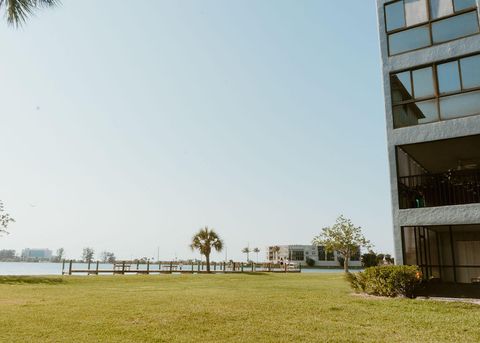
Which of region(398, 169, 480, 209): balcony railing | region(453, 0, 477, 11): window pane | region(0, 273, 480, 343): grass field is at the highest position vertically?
region(453, 0, 477, 11): window pane

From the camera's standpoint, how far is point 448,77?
1459cm

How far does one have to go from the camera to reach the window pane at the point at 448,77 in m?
14.4

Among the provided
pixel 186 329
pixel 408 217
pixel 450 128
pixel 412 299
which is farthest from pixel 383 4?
pixel 186 329

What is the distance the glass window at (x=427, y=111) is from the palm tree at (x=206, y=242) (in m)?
36.1

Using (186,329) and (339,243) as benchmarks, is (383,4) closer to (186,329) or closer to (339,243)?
(186,329)

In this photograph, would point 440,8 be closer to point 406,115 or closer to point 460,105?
point 460,105

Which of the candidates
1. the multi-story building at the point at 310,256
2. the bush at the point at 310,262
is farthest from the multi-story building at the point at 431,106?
the multi-story building at the point at 310,256

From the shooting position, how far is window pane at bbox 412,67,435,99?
14.8 metres

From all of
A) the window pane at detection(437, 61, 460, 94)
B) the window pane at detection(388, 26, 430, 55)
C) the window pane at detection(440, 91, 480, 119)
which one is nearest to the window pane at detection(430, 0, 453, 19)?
the window pane at detection(388, 26, 430, 55)

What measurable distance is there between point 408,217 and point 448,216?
49.9 inches

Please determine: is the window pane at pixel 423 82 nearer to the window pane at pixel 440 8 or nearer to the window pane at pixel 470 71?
the window pane at pixel 470 71

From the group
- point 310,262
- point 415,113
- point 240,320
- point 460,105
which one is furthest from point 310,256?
point 240,320

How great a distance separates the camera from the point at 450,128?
13914 mm

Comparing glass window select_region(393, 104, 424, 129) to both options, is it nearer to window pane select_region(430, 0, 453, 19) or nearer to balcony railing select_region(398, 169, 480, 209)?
balcony railing select_region(398, 169, 480, 209)
